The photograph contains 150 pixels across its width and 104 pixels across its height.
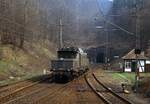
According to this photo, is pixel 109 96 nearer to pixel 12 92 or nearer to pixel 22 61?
pixel 12 92

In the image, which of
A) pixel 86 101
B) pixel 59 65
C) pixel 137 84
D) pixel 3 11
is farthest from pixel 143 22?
pixel 86 101

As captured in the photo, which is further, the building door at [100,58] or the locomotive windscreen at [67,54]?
the building door at [100,58]

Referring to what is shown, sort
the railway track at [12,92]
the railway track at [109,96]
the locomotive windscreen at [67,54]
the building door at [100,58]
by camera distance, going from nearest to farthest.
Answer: the railway track at [109,96] < the railway track at [12,92] < the locomotive windscreen at [67,54] < the building door at [100,58]

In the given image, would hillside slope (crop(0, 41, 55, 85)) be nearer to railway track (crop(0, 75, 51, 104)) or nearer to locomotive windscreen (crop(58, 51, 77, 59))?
locomotive windscreen (crop(58, 51, 77, 59))

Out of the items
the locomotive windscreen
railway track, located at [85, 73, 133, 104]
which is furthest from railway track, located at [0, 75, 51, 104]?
the locomotive windscreen

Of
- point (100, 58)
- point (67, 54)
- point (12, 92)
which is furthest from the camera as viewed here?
point (100, 58)

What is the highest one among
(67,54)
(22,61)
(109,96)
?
(67,54)

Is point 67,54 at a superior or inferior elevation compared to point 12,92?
superior

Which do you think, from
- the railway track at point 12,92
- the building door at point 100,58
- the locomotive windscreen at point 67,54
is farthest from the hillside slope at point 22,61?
the building door at point 100,58

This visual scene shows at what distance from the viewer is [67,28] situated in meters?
121

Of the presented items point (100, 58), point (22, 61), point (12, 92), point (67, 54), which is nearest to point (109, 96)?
point (12, 92)

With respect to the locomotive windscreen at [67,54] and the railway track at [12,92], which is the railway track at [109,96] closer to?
the railway track at [12,92]

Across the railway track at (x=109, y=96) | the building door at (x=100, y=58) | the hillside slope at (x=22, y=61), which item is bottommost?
the railway track at (x=109, y=96)

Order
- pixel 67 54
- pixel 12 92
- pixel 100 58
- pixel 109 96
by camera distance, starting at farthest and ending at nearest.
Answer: pixel 100 58
pixel 67 54
pixel 12 92
pixel 109 96
